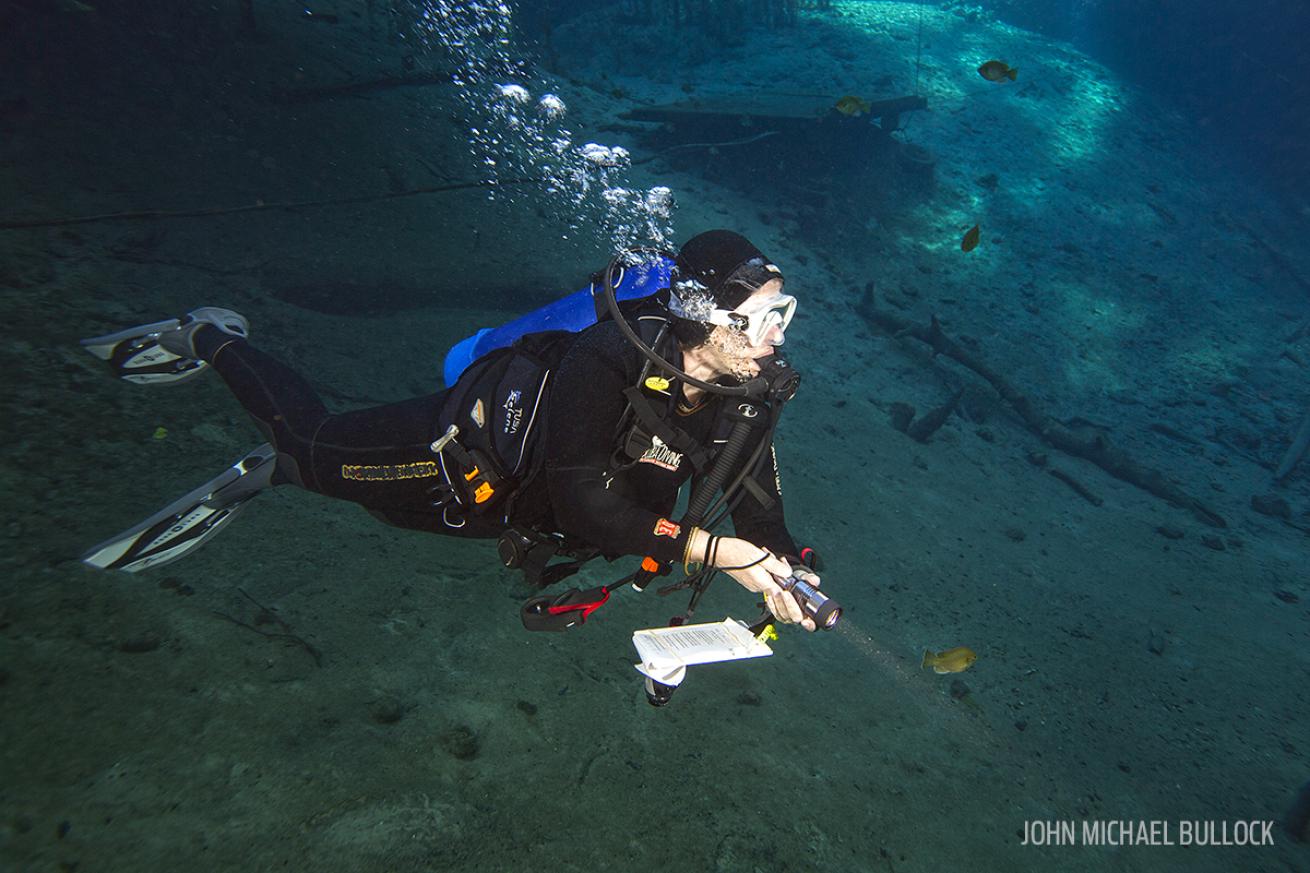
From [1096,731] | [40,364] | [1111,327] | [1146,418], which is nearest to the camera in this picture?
[40,364]

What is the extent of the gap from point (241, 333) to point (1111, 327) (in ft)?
52.1

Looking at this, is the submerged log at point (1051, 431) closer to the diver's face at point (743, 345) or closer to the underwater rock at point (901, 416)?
the underwater rock at point (901, 416)

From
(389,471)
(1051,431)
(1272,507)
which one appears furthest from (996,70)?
(389,471)

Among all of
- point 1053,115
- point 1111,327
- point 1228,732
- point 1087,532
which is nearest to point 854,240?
point 1111,327

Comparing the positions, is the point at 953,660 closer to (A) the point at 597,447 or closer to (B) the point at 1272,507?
(A) the point at 597,447

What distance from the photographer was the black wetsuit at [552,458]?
2.42 m

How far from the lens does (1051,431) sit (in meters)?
9.34

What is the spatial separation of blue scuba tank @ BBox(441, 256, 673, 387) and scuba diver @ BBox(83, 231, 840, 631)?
→ 0.6 inches

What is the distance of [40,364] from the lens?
3852 mm

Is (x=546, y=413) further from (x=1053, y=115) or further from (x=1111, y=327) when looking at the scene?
(x=1053, y=115)

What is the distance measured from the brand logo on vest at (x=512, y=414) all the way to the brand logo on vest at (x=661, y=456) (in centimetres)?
58

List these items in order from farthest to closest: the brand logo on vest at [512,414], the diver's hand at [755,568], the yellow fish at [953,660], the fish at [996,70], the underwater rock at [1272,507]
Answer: the underwater rock at [1272,507] < the fish at [996,70] < the yellow fish at [953,660] < the brand logo on vest at [512,414] < the diver's hand at [755,568]

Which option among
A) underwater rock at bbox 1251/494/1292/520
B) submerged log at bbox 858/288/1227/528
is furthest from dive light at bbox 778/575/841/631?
A: underwater rock at bbox 1251/494/1292/520

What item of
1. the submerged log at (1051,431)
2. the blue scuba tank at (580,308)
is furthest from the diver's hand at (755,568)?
the submerged log at (1051,431)
